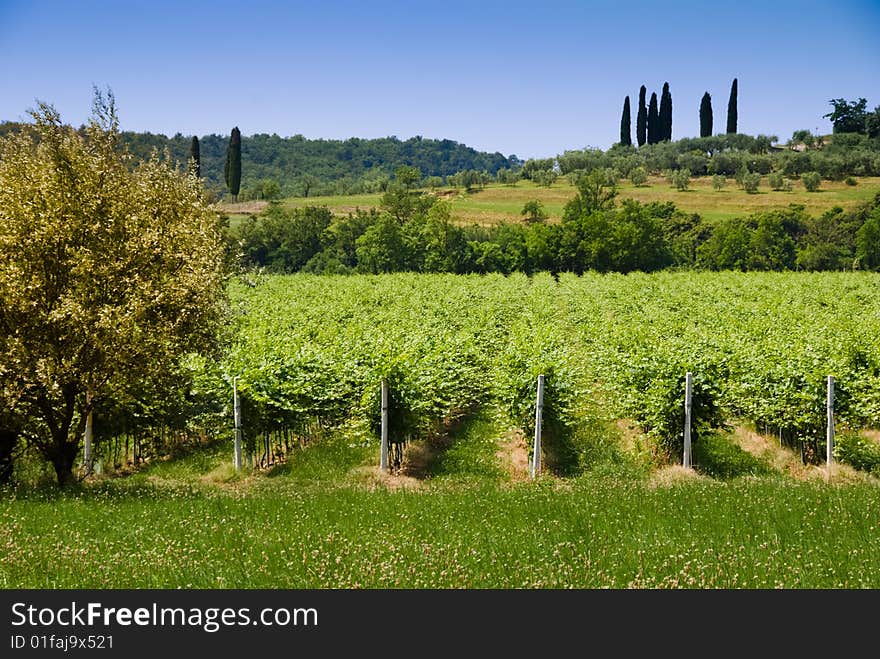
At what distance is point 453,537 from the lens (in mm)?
8508

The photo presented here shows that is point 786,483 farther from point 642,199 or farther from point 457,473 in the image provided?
point 642,199

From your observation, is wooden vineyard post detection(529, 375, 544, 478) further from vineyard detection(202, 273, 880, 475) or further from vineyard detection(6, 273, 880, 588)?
vineyard detection(202, 273, 880, 475)

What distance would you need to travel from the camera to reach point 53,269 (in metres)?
11.9

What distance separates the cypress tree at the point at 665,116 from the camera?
152 m

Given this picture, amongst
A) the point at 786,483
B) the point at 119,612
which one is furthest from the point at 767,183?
the point at 119,612

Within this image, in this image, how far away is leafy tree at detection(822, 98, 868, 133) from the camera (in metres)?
150

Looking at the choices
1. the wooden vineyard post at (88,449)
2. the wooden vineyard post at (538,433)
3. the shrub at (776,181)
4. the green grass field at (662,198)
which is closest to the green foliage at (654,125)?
the green grass field at (662,198)

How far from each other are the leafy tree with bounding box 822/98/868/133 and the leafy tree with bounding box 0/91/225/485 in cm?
17110

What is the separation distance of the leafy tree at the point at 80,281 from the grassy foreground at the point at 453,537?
1.84m

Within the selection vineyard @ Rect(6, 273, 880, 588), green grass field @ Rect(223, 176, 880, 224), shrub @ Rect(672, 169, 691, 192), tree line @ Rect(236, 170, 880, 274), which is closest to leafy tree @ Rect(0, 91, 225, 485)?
vineyard @ Rect(6, 273, 880, 588)

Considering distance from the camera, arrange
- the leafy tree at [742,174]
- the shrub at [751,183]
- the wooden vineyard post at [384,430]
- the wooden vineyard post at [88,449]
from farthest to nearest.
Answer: the leafy tree at [742,174] < the shrub at [751,183] < the wooden vineyard post at [88,449] < the wooden vineyard post at [384,430]

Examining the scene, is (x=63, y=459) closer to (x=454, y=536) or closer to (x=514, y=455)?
(x=454, y=536)

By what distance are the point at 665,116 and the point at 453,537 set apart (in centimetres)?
15968

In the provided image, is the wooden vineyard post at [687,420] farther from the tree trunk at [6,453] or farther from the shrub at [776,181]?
the shrub at [776,181]
